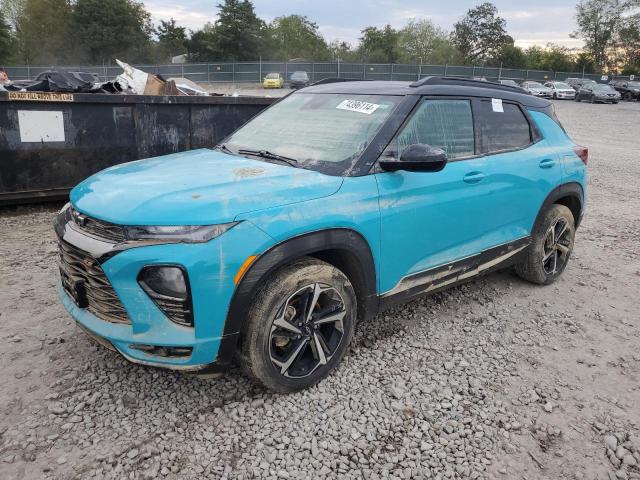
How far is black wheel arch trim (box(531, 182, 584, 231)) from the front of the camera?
428cm

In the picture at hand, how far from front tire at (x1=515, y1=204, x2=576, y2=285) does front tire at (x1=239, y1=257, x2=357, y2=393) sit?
217 centimetres

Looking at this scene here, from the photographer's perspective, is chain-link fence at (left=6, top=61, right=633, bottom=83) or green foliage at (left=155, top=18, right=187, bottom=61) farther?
green foliage at (left=155, top=18, right=187, bottom=61)

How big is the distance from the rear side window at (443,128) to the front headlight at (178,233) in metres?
1.37

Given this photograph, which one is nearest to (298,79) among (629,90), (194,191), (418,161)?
(629,90)

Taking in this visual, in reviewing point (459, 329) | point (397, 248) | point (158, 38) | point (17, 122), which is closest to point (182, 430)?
point (397, 248)

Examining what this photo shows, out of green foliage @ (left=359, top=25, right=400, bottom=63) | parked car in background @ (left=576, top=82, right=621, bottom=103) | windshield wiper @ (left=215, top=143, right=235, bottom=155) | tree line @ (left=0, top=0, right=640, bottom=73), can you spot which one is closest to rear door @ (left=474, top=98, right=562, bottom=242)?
windshield wiper @ (left=215, top=143, right=235, bottom=155)

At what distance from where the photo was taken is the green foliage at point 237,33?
63.8 m

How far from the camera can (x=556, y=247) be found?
461 cm

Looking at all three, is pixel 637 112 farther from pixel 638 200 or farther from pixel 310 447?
pixel 310 447

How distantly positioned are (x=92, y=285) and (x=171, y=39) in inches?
2969

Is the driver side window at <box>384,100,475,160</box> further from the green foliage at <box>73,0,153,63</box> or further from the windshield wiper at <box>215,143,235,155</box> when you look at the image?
the green foliage at <box>73,0,153,63</box>

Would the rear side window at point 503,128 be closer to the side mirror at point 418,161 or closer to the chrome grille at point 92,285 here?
the side mirror at point 418,161

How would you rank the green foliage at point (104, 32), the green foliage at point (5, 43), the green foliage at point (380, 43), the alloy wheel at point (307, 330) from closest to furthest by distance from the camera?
1. the alloy wheel at point (307, 330)
2. the green foliage at point (5, 43)
3. the green foliage at point (104, 32)
4. the green foliage at point (380, 43)

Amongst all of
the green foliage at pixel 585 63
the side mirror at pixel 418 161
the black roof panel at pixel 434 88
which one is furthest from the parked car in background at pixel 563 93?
the side mirror at pixel 418 161
